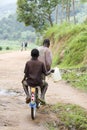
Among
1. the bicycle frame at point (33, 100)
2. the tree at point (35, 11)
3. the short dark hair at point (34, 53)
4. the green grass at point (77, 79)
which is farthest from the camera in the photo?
the tree at point (35, 11)

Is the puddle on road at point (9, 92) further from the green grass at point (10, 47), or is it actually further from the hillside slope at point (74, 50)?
the green grass at point (10, 47)

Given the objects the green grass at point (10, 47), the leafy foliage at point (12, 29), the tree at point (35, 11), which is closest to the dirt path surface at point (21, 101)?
the tree at point (35, 11)

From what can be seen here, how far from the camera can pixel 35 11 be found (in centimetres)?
5112

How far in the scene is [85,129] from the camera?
8961mm

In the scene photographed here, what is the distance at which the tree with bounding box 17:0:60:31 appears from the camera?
5066 centimetres

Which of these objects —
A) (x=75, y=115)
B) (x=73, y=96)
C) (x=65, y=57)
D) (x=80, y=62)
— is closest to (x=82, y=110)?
(x=75, y=115)

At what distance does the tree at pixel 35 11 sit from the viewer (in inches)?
1994

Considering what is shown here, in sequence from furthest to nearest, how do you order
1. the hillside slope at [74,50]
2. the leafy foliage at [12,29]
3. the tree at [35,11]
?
the leafy foliage at [12,29]
the tree at [35,11]
the hillside slope at [74,50]

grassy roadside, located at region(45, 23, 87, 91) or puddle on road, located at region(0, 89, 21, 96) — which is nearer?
puddle on road, located at region(0, 89, 21, 96)

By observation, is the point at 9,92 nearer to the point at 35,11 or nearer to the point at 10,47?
the point at 35,11

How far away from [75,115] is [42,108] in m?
1.23

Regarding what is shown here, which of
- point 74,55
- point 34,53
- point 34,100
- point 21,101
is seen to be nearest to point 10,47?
point 74,55

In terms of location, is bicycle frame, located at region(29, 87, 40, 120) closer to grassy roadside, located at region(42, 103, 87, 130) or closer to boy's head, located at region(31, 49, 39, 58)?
grassy roadside, located at region(42, 103, 87, 130)

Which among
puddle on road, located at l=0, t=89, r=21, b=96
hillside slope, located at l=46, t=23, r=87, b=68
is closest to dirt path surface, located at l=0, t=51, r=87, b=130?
puddle on road, located at l=0, t=89, r=21, b=96
